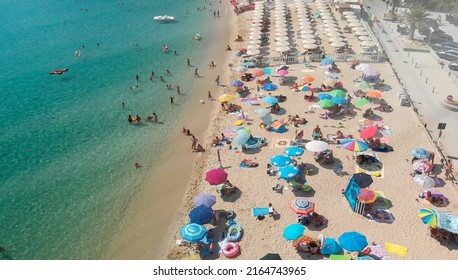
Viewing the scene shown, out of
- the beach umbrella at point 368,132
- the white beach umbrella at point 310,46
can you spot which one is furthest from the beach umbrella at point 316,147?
the white beach umbrella at point 310,46

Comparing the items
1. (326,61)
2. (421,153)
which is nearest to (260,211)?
(421,153)

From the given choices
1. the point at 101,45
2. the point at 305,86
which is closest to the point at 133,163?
the point at 305,86

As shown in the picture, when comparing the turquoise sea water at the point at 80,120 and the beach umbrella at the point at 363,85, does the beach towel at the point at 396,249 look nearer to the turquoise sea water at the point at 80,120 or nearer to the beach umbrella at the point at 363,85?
the turquoise sea water at the point at 80,120

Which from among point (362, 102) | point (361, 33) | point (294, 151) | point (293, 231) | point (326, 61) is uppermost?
point (361, 33)

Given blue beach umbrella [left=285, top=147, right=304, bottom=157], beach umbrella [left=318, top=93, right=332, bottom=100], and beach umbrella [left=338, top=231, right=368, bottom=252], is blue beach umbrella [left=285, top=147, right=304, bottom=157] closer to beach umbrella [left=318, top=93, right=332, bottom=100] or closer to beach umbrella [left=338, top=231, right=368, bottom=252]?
beach umbrella [left=318, top=93, right=332, bottom=100]

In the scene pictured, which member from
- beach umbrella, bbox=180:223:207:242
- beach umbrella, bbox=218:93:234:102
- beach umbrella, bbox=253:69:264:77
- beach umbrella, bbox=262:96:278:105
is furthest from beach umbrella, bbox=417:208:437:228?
beach umbrella, bbox=253:69:264:77

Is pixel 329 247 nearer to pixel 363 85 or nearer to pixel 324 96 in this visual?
pixel 324 96

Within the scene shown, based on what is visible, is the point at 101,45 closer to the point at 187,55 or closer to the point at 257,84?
the point at 187,55
